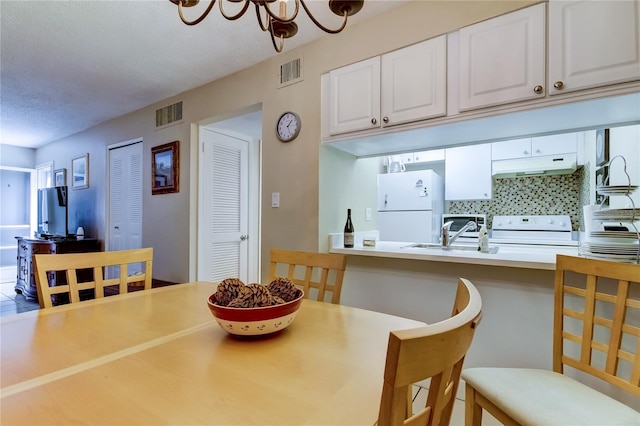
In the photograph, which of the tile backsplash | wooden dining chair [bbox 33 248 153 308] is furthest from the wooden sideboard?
the tile backsplash

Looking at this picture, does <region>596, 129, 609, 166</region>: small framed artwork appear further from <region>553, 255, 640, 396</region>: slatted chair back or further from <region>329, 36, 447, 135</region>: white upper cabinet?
<region>329, 36, 447, 135</region>: white upper cabinet

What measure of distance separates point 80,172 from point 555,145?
6.36 meters

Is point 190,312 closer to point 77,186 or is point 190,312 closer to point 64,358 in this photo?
point 64,358

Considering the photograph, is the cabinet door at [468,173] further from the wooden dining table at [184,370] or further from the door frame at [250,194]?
the wooden dining table at [184,370]

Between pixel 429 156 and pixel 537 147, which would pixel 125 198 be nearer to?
pixel 429 156

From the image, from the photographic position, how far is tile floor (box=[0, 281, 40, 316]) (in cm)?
381

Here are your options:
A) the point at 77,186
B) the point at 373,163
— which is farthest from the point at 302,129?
the point at 77,186

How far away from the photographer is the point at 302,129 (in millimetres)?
2326

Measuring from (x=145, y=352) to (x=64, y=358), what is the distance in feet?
0.64

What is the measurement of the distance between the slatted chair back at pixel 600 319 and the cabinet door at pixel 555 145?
2.28 m

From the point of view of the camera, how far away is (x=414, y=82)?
185 centimetres

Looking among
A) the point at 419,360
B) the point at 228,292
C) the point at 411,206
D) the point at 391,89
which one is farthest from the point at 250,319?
the point at 411,206

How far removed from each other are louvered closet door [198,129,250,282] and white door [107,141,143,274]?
3.49ft

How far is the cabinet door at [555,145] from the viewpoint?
3.13 meters
